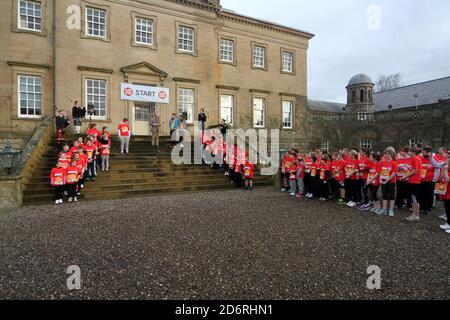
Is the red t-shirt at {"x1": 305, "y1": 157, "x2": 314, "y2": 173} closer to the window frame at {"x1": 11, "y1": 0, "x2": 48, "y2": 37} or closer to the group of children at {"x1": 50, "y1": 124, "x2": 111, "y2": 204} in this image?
the group of children at {"x1": 50, "y1": 124, "x2": 111, "y2": 204}

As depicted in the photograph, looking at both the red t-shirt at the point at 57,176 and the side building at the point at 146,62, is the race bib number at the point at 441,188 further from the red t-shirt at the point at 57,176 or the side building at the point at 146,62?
the side building at the point at 146,62

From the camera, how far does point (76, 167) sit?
32.2ft

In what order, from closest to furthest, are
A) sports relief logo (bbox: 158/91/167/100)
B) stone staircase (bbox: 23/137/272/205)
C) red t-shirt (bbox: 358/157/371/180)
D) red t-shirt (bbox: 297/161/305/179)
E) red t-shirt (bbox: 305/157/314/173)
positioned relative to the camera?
red t-shirt (bbox: 358/157/371/180) → stone staircase (bbox: 23/137/272/205) → red t-shirt (bbox: 305/157/314/173) → red t-shirt (bbox: 297/161/305/179) → sports relief logo (bbox: 158/91/167/100)

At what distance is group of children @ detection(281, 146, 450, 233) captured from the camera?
8.07 m

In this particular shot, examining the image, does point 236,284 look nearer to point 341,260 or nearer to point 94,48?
point 341,260

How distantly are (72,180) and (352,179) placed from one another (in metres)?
9.83

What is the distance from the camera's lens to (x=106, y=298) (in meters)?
3.50

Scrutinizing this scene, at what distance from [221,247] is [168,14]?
18557 millimetres

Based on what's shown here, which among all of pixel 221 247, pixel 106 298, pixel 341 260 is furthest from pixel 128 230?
pixel 341 260

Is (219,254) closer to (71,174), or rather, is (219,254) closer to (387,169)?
(387,169)

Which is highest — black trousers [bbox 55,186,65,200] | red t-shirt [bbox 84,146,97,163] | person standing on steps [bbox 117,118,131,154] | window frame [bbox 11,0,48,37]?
window frame [bbox 11,0,48,37]

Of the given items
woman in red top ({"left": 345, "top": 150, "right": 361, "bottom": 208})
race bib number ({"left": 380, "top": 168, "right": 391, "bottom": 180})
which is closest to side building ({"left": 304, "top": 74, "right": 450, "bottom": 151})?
woman in red top ({"left": 345, "top": 150, "right": 361, "bottom": 208})

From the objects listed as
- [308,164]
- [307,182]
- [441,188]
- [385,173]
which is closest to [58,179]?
[308,164]

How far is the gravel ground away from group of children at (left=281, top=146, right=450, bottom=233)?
770 mm
